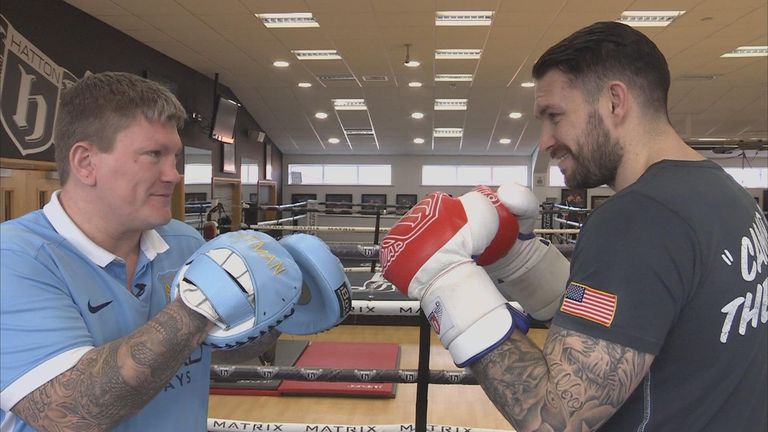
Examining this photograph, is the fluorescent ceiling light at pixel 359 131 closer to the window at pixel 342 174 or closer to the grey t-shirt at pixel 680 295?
the window at pixel 342 174

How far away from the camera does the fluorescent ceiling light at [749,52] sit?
690 centimetres

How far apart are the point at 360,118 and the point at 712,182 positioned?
425 inches

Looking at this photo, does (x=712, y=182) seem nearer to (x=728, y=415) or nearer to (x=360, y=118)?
(x=728, y=415)

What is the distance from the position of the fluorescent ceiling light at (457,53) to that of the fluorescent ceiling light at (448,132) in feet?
16.7

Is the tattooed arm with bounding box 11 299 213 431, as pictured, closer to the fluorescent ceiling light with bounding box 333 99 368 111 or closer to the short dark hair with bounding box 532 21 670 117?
the short dark hair with bounding box 532 21 670 117

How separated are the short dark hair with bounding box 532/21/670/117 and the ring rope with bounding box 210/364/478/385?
29.5 inches

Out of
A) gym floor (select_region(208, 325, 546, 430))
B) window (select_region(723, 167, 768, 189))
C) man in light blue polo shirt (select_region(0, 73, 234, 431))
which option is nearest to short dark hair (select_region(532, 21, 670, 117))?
man in light blue polo shirt (select_region(0, 73, 234, 431))

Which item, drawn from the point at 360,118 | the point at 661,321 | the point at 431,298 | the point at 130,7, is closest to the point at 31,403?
the point at 431,298

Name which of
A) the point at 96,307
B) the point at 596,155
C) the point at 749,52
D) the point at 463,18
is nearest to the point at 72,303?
the point at 96,307

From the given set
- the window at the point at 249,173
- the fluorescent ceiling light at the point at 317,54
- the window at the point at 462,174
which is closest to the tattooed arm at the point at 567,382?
the fluorescent ceiling light at the point at 317,54

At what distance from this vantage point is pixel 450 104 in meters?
10.4

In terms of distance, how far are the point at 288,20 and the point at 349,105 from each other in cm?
447

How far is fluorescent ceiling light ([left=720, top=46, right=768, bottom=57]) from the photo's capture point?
272 inches

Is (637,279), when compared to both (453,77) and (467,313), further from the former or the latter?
(453,77)
